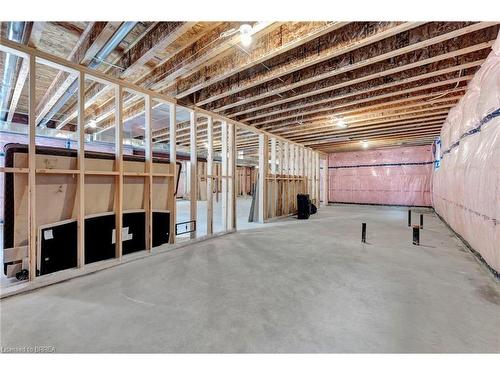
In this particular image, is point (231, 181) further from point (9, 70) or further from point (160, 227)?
point (9, 70)

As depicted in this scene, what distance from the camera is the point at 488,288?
2365mm

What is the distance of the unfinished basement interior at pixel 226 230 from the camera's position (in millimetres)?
1703

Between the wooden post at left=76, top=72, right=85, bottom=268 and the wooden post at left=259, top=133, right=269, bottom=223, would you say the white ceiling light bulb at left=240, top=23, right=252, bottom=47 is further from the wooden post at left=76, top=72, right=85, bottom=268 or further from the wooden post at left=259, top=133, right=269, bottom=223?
the wooden post at left=259, top=133, right=269, bottom=223

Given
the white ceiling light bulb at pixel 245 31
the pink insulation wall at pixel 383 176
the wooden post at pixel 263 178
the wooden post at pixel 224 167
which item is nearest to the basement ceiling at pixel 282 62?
the white ceiling light bulb at pixel 245 31

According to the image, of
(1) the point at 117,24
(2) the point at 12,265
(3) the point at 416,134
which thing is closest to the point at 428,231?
(3) the point at 416,134

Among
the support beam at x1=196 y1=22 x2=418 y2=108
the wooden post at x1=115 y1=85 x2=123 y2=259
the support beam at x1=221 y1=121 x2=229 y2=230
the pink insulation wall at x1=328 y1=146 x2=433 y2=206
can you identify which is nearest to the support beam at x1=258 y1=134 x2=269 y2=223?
the support beam at x1=221 y1=121 x2=229 y2=230

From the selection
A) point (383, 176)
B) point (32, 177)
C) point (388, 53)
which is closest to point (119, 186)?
point (32, 177)

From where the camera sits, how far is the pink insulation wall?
895 cm

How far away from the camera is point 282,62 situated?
319 centimetres

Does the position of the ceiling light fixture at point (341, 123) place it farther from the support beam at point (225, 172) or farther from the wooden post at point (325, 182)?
the wooden post at point (325, 182)

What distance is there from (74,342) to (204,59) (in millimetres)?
3000

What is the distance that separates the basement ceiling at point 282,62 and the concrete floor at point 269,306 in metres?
2.61

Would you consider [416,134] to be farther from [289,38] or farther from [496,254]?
[289,38]

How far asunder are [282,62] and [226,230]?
3.47 m
